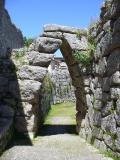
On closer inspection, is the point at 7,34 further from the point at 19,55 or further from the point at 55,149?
the point at 55,149

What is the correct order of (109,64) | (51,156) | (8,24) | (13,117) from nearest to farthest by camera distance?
1. (51,156)
2. (109,64)
3. (13,117)
4. (8,24)

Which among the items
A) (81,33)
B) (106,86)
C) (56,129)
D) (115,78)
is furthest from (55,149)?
(81,33)

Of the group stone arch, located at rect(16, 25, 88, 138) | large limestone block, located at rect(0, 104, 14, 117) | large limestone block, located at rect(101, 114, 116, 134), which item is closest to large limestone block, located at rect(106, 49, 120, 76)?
large limestone block, located at rect(101, 114, 116, 134)

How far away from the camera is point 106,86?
30.4 feet

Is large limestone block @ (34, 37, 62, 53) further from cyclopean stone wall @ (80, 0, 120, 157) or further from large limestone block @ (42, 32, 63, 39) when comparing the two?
cyclopean stone wall @ (80, 0, 120, 157)

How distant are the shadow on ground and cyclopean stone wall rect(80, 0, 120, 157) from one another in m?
1.50

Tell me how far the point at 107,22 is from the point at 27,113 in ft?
12.6

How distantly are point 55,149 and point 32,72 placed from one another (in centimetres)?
298

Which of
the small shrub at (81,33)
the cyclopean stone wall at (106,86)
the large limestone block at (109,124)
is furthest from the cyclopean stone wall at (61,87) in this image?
the large limestone block at (109,124)

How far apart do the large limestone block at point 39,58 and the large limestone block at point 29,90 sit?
2.06 ft

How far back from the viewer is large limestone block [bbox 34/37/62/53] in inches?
452

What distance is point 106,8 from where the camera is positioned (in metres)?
9.63

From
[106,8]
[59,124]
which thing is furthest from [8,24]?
[106,8]

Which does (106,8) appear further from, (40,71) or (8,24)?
(8,24)
